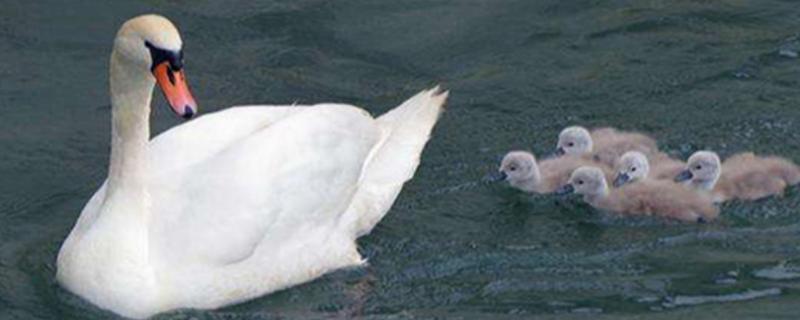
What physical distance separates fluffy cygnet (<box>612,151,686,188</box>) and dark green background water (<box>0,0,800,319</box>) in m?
0.23

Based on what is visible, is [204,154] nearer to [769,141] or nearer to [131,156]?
[131,156]

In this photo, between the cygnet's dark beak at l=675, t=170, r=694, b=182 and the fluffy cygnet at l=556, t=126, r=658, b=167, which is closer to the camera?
the cygnet's dark beak at l=675, t=170, r=694, b=182

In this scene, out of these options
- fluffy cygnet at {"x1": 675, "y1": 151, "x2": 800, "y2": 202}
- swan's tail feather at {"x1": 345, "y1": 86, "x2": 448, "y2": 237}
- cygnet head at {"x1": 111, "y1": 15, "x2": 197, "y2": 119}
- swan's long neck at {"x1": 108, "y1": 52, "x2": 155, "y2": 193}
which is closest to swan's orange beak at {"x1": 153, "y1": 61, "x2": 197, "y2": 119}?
cygnet head at {"x1": 111, "y1": 15, "x2": 197, "y2": 119}

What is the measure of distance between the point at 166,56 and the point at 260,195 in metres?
0.78

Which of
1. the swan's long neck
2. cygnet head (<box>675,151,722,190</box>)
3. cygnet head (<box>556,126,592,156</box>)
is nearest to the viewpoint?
the swan's long neck

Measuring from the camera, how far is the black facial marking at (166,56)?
26.0 ft

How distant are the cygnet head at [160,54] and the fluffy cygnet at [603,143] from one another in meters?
2.34

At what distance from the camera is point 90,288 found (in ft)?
27.2

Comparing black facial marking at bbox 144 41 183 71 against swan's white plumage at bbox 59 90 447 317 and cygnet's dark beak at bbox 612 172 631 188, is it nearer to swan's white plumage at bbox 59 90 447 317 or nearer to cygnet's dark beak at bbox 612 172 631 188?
swan's white plumage at bbox 59 90 447 317

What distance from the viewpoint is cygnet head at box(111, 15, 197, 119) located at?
25.8ft

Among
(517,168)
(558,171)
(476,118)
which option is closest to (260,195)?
(517,168)

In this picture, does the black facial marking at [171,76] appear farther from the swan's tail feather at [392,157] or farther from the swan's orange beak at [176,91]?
the swan's tail feather at [392,157]

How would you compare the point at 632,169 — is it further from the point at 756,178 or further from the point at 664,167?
the point at 756,178

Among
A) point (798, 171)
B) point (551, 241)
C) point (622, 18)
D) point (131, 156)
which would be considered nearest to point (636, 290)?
point (551, 241)
